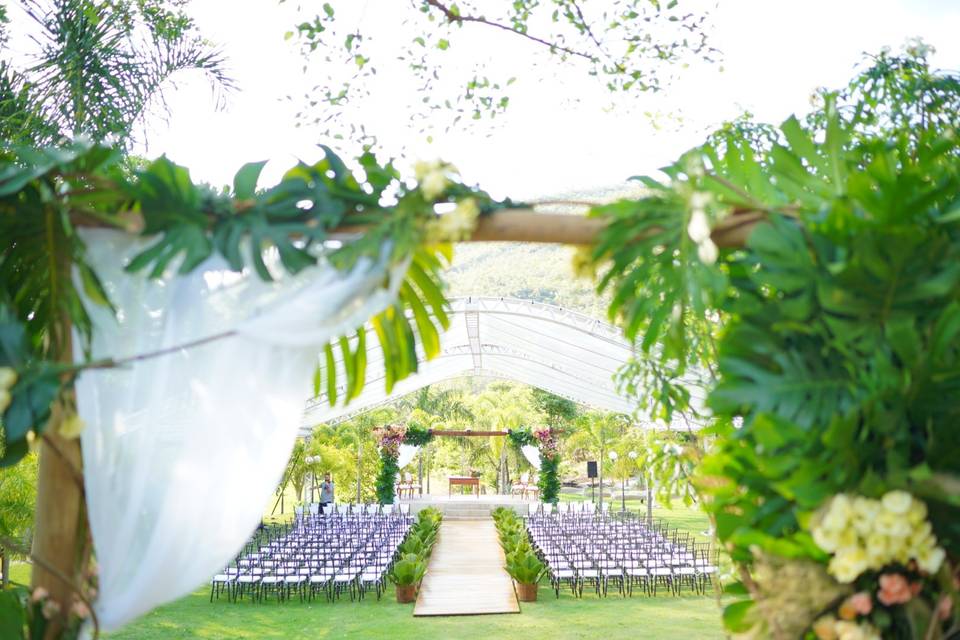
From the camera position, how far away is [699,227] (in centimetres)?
260

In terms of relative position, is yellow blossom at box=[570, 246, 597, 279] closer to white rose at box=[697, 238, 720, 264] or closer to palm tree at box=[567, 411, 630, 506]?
white rose at box=[697, 238, 720, 264]

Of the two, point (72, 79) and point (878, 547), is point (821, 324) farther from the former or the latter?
point (72, 79)

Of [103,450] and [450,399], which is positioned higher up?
[450,399]

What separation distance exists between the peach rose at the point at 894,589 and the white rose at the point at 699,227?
110 centimetres

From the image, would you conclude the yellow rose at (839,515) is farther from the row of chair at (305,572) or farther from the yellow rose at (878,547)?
the row of chair at (305,572)

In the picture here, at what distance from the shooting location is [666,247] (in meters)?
2.84

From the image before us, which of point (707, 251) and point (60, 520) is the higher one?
point (707, 251)

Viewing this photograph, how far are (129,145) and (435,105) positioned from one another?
9.58 ft

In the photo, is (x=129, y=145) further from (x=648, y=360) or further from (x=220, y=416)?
(x=220, y=416)

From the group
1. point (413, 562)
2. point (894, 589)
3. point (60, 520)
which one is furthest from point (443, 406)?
point (894, 589)

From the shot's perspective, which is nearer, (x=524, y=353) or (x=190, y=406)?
(x=190, y=406)

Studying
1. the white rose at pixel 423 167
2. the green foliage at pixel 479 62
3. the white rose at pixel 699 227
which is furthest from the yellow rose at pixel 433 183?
the green foliage at pixel 479 62

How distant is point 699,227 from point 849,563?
103 centimetres

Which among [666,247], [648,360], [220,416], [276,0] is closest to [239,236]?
[220,416]
